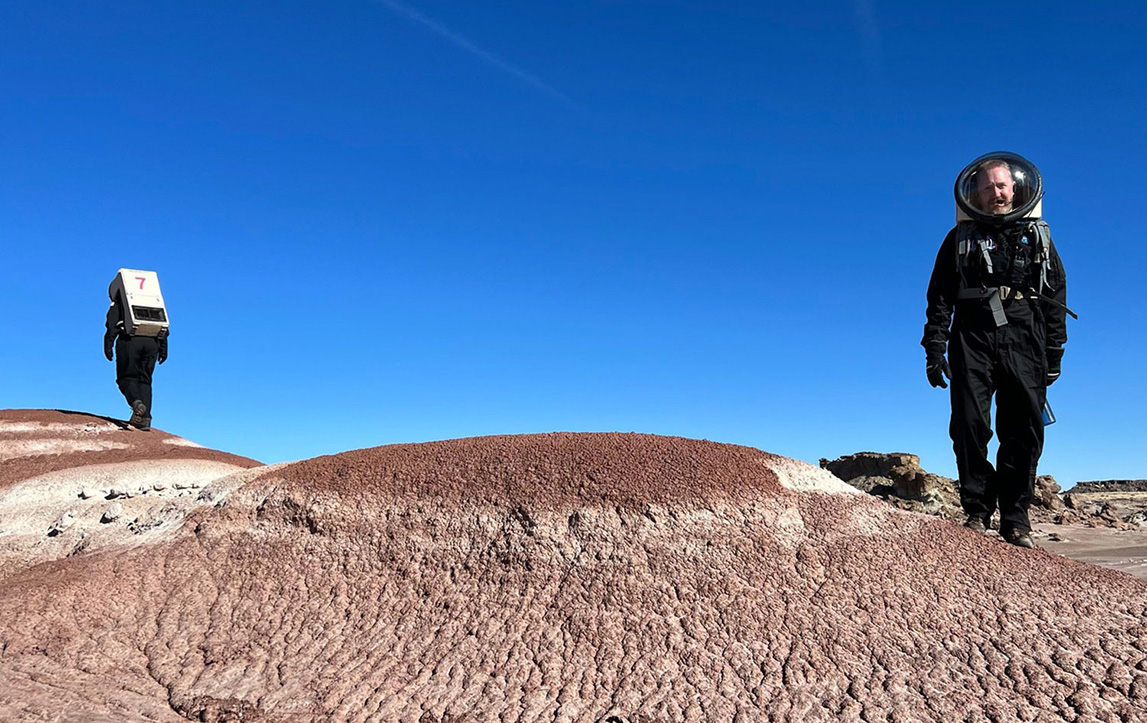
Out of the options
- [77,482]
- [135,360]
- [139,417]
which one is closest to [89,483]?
[77,482]

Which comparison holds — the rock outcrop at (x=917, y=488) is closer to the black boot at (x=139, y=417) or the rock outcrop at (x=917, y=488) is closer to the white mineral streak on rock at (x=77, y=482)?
the white mineral streak on rock at (x=77, y=482)

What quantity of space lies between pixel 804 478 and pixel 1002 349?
7.50 ft

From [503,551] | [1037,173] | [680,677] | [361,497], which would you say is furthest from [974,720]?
[1037,173]

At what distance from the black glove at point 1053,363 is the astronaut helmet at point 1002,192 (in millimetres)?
1239

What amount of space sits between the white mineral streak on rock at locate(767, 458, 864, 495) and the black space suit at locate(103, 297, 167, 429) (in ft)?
42.8

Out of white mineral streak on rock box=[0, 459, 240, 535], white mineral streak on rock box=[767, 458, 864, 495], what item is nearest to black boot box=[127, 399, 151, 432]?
white mineral streak on rock box=[0, 459, 240, 535]

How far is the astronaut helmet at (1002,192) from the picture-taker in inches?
281

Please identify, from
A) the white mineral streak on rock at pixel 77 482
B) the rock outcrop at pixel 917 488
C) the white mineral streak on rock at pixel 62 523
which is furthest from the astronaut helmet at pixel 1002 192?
the white mineral streak on rock at pixel 62 523

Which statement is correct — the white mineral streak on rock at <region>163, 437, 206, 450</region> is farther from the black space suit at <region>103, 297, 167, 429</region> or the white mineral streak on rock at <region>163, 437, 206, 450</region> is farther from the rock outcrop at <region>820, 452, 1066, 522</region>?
the rock outcrop at <region>820, 452, 1066, 522</region>

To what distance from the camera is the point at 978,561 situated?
5.70 meters

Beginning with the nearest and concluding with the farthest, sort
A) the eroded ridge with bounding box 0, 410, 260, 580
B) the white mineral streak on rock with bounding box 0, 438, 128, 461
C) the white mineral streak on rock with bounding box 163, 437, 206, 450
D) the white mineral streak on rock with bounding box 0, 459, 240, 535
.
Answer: the eroded ridge with bounding box 0, 410, 260, 580, the white mineral streak on rock with bounding box 0, 459, 240, 535, the white mineral streak on rock with bounding box 0, 438, 128, 461, the white mineral streak on rock with bounding box 163, 437, 206, 450

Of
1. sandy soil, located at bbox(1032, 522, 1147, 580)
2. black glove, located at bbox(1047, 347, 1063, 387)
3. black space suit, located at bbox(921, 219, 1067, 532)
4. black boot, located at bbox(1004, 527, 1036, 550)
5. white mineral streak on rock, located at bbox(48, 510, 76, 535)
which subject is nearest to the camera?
black boot, located at bbox(1004, 527, 1036, 550)

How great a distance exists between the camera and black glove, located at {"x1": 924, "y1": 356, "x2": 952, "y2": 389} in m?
7.18

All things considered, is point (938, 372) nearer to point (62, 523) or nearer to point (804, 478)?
point (804, 478)
